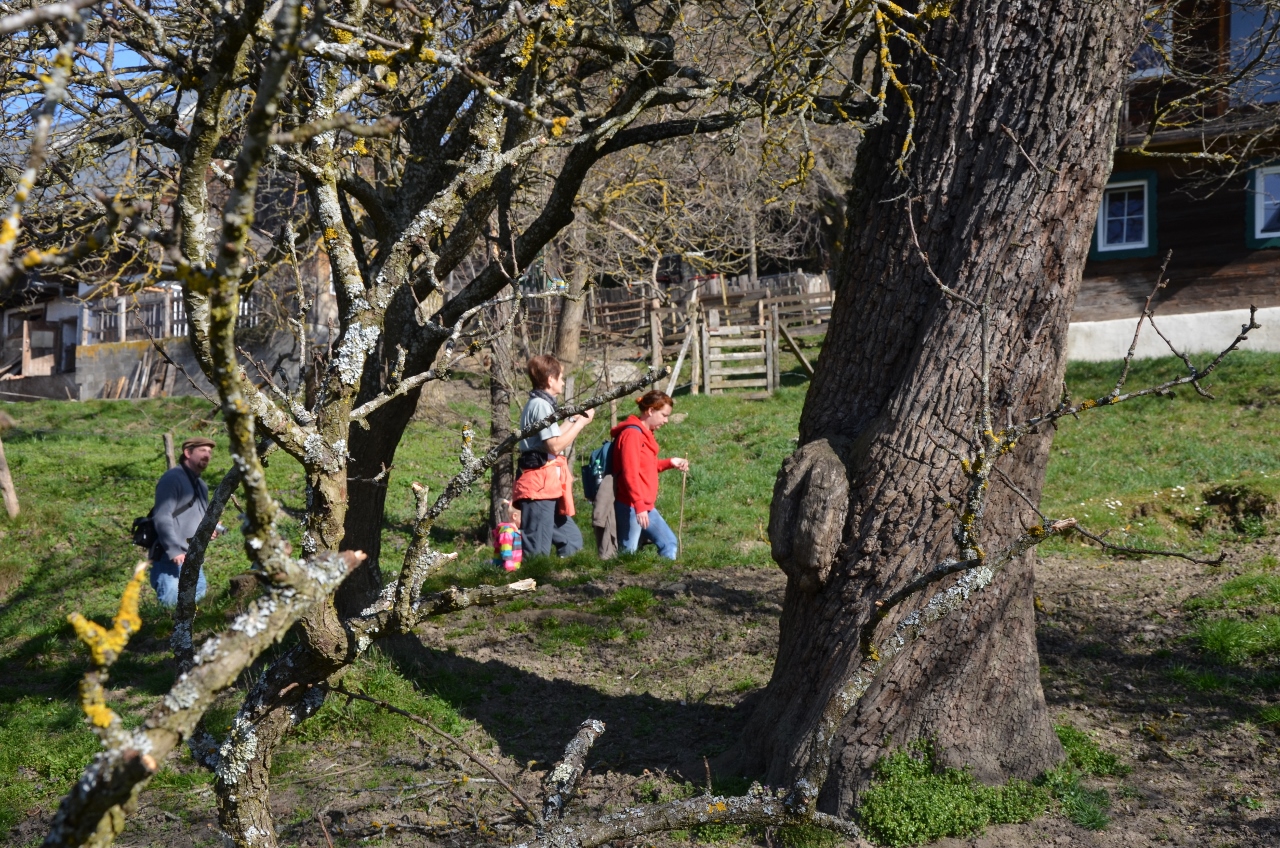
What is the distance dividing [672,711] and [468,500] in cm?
755

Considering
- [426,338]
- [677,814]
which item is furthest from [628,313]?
[677,814]

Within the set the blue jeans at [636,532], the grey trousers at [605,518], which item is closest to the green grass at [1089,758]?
the blue jeans at [636,532]

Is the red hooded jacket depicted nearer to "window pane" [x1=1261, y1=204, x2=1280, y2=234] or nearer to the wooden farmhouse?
the wooden farmhouse

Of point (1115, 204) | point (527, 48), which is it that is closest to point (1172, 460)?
point (1115, 204)

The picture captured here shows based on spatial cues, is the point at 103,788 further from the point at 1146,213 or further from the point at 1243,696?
the point at 1146,213

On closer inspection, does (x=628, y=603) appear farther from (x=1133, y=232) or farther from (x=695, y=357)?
(x=1133, y=232)

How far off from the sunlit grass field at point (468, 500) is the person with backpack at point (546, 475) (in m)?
0.43

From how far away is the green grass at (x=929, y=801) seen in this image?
3928 mm

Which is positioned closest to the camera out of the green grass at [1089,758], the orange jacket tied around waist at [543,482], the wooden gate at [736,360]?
the green grass at [1089,758]

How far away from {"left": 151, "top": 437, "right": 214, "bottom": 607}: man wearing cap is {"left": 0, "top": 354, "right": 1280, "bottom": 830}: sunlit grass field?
0.27 metres

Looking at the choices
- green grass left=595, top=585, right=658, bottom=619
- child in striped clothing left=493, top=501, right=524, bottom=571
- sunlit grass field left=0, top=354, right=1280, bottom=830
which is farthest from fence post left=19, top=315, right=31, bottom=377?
green grass left=595, top=585, right=658, bottom=619

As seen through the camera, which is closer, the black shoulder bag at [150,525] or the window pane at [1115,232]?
the black shoulder bag at [150,525]

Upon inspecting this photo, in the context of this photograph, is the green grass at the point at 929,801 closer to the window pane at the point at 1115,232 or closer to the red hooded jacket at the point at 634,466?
the red hooded jacket at the point at 634,466

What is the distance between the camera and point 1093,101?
404 centimetres
